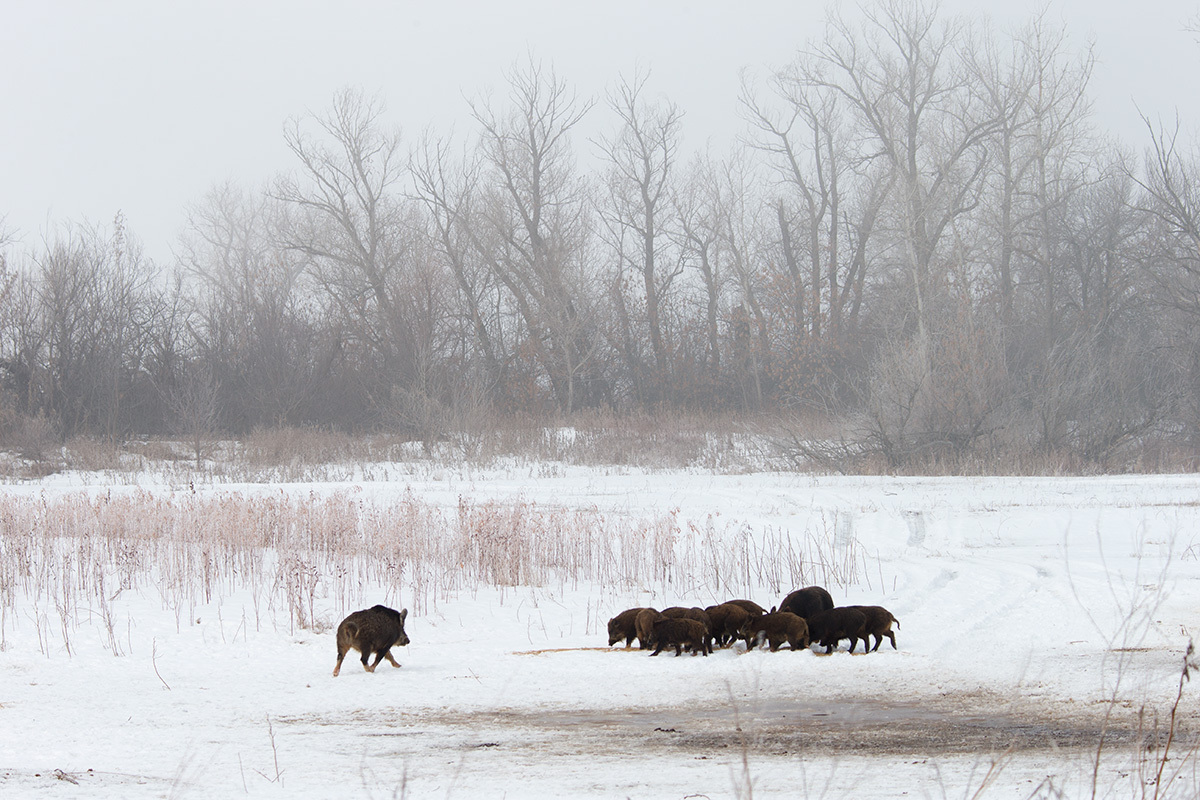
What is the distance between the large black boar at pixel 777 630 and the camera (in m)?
6.69

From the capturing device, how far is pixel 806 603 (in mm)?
7246

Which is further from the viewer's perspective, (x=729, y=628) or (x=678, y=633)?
(x=729, y=628)

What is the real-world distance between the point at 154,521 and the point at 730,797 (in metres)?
11.4

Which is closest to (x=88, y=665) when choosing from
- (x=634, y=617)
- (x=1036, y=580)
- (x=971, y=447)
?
(x=634, y=617)

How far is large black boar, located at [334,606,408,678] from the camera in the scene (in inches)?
243

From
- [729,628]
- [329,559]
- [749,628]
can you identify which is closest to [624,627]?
[729,628]

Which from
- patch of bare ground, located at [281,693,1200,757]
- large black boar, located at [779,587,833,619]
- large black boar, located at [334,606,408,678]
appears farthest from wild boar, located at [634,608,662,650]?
large black boar, located at [334,606,408,678]

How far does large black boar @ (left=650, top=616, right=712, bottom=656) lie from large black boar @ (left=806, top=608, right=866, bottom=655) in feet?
2.60

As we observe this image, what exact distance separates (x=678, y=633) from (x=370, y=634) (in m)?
2.12

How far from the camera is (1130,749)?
439cm

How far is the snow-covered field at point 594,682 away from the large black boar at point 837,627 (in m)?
0.15

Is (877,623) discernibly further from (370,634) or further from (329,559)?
(329,559)

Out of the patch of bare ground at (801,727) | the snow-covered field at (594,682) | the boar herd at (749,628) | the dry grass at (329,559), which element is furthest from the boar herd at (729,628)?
the dry grass at (329,559)

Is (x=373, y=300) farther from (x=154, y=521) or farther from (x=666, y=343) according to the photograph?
(x=154, y=521)
